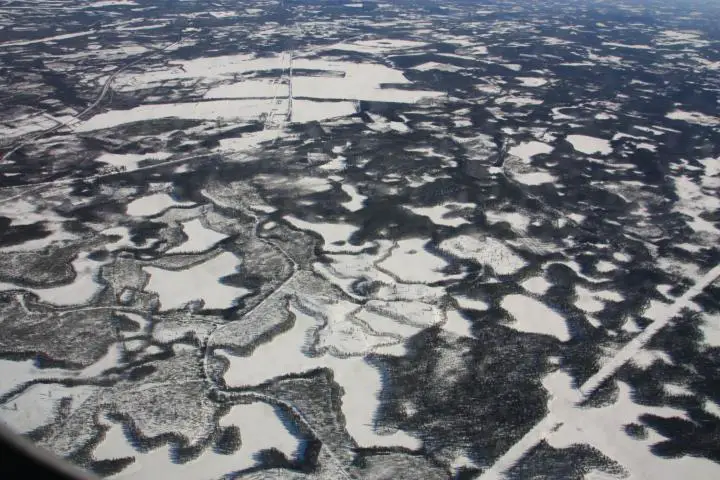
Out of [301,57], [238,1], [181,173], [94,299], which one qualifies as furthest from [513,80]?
[238,1]

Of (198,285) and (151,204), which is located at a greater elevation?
(151,204)

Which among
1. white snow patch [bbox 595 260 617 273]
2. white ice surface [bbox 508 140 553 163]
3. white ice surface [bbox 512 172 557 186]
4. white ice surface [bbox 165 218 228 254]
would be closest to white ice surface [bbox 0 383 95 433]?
white ice surface [bbox 165 218 228 254]

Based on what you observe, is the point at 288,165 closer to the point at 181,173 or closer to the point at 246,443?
the point at 181,173

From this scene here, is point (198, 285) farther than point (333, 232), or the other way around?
point (333, 232)

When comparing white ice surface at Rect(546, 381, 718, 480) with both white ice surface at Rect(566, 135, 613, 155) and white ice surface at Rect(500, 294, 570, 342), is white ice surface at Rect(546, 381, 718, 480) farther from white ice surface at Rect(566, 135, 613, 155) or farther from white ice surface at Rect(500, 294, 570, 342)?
white ice surface at Rect(566, 135, 613, 155)

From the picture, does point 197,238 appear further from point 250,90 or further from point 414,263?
point 250,90

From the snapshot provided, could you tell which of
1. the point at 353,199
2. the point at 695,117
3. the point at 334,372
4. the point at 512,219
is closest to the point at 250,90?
the point at 353,199

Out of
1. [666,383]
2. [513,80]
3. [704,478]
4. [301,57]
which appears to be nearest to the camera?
[704,478]
